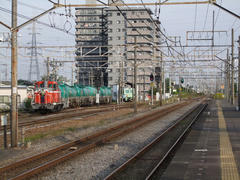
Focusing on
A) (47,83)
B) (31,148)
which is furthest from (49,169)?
(47,83)

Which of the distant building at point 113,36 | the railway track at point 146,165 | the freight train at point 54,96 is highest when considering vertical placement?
the distant building at point 113,36

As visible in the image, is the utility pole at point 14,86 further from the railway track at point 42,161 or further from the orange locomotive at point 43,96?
the orange locomotive at point 43,96

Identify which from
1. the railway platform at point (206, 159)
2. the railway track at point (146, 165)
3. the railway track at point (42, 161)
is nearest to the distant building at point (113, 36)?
the railway platform at point (206, 159)

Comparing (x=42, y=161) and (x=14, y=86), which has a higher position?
(x=14, y=86)

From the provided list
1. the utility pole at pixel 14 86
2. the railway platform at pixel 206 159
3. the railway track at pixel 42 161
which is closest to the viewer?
the railway platform at pixel 206 159

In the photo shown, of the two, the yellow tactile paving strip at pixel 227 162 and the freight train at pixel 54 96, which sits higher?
the freight train at pixel 54 96

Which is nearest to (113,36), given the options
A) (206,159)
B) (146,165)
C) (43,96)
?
(43,96)

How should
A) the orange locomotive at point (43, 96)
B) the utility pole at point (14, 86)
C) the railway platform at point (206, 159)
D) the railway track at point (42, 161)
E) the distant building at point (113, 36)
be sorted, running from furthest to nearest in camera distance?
the distant building at point (113, 36) → the orange locomotive at point (43, 96) → the utility pole at point (14, 86) → the railway track at point (42, 161) → the railway platform at point (206, 159)

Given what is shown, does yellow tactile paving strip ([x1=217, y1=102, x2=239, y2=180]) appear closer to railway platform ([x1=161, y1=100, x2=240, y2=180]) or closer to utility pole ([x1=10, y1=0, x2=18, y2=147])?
railway platform ([x1=161, y1=100, x2=240, y2=180])

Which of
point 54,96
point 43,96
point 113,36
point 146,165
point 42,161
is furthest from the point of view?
point 113,36

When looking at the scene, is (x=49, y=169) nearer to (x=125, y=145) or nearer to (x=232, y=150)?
(x=125, y=145)

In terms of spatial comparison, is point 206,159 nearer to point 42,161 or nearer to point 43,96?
point 42,161

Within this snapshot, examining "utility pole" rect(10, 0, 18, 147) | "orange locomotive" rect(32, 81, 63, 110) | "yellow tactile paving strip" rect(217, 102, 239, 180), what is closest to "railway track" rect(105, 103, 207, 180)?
"yellow tactile paving strip" rect(217, 102, 239, 180)

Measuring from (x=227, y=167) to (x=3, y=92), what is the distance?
32423 millimetres
